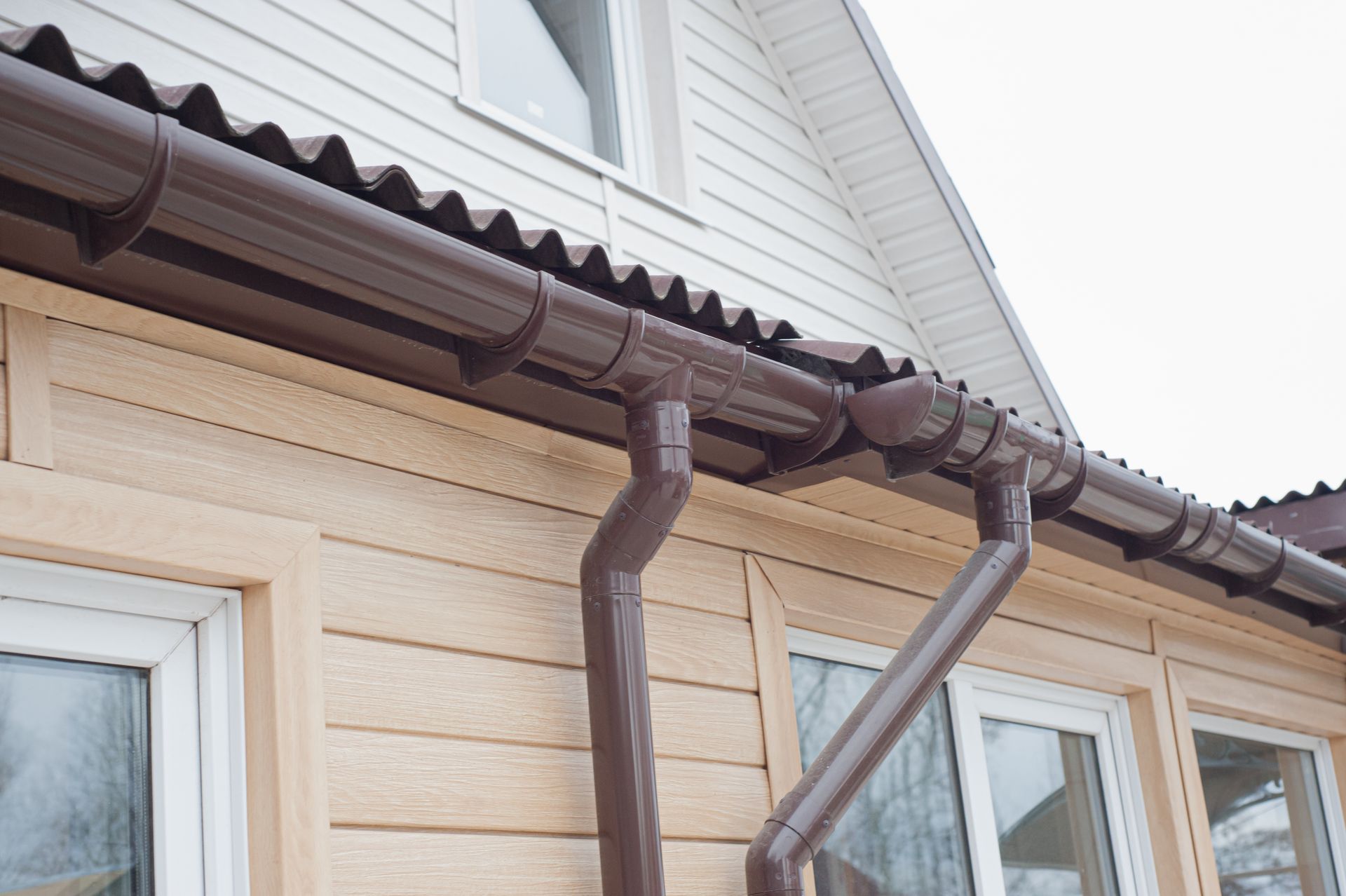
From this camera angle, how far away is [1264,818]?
Result: 16.7 feet

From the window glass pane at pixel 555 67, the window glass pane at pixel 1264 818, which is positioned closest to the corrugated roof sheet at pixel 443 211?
the window glass pane at pixel 555 67

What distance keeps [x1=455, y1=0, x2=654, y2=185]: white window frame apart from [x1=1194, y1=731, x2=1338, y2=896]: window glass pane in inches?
117

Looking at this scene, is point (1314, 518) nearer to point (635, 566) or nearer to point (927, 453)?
point (927, 453)

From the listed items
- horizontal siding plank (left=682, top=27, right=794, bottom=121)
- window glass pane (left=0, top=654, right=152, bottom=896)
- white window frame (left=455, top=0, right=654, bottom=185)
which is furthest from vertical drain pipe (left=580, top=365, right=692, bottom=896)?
horizontal siding plank (left=682, top=27, right=794, bottom=121)

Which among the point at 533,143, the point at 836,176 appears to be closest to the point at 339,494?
the point at 533,143

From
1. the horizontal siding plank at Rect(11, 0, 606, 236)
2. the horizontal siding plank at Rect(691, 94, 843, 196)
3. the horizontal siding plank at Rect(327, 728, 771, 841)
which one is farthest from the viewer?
the horizontal siding plank at Rect(691, 94, 843, 196)

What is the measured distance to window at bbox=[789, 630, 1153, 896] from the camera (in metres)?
3.32

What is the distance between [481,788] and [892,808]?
5.06ft

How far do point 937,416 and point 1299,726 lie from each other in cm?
347

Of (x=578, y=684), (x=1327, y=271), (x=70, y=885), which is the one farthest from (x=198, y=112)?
(x=1327, y=271)

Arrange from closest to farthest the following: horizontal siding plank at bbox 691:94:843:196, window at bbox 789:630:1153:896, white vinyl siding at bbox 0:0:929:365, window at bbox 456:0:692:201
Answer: white vinyl siding at bbox 0:0:929:365 < window at bbox 789:630:1153:896 < window at bbox 456:0:692:201 < horizontal siding plank at bbox 691:94:843:196

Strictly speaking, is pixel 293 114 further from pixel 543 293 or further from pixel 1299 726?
pixel 1299 726

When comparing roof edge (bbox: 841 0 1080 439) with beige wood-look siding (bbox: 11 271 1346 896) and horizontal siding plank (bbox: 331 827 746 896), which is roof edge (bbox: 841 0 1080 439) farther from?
horizontal siding plank (bbox: 331 827 746 896)

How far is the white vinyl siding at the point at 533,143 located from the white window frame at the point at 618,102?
3 centimetres
